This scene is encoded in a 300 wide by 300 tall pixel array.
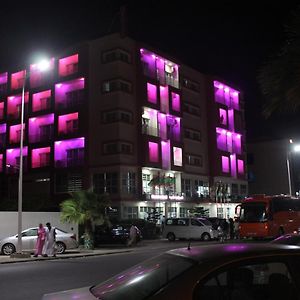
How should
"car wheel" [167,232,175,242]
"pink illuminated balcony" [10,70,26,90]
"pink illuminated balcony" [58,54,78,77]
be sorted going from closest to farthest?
"car wheel" [167,232,175,242], "pink illuminated balcony" [58,54,78,77], "pink illuminated balcony" [10,70,26,90]

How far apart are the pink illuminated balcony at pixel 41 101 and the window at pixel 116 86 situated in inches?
333

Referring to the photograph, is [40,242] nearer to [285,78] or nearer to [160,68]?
[285,78]

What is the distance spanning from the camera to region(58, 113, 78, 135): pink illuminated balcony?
59.2 m

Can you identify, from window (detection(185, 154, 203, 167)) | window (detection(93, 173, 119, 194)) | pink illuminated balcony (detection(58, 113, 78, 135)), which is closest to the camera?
window (detection(93, 173, 119, 194))

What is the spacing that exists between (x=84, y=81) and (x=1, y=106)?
1458 cm

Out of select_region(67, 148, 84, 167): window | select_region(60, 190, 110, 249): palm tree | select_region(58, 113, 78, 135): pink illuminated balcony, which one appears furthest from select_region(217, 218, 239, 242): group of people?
select_region(58, 113, 78, 135): pink illuminated balcony

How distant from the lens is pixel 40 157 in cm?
6272

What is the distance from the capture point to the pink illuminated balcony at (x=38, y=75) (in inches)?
2429

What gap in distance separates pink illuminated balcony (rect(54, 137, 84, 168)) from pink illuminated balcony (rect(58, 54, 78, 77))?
8.01 m

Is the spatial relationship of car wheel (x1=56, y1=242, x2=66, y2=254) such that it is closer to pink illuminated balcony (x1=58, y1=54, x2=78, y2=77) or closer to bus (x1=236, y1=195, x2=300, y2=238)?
bus (x1=236, y1=195, x2=300, y2=238)

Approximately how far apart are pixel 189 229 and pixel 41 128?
28423 mm

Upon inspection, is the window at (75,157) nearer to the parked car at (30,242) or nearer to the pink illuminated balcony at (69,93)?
the pink illuminated balcony at (69,93)

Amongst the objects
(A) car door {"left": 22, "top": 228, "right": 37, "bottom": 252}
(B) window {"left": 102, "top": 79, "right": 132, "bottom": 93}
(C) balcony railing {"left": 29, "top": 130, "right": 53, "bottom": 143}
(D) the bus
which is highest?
(B) window {"left": 102, "top": 79, "right": 132, "bottom": 93}

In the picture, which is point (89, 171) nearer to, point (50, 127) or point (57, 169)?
point (57, 169)
